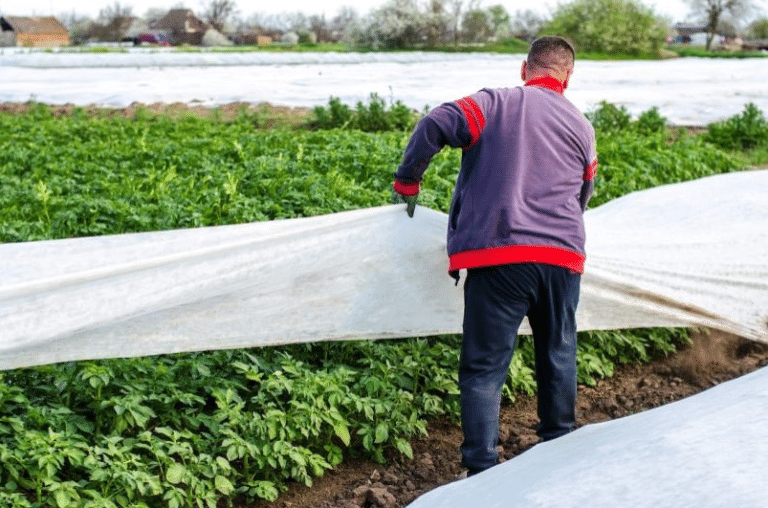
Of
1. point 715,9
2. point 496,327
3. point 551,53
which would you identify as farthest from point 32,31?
point 496,327

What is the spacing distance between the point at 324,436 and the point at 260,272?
657 mm

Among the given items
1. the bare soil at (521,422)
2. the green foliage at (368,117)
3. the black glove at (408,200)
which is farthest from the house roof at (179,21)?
the black glove at (408,200)

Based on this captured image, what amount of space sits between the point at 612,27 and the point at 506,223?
32.8 meters

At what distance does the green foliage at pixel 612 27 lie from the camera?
3475 centimetres

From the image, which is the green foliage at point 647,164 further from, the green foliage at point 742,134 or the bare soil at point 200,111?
the bare soil at point 200,111

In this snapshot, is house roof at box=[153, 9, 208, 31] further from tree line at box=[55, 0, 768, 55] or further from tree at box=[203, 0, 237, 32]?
tree line at box=[55, 0, 768, 55]

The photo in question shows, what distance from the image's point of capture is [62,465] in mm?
3154

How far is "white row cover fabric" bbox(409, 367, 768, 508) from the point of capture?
207 centimetres

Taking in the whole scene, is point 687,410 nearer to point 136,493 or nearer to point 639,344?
point 136,493

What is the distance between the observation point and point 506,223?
316 cm

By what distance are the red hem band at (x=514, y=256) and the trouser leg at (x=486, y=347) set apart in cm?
4

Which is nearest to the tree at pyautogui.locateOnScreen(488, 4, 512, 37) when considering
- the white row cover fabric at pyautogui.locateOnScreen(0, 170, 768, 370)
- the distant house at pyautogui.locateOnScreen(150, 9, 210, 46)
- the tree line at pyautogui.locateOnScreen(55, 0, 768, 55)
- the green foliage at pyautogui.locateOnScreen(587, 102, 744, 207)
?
the tree line at pyautogui.locateOnScreen(55, 0, 768, 55)

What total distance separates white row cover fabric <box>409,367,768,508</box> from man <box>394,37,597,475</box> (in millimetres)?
558

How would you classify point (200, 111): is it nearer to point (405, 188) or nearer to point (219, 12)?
point (405, 188)
